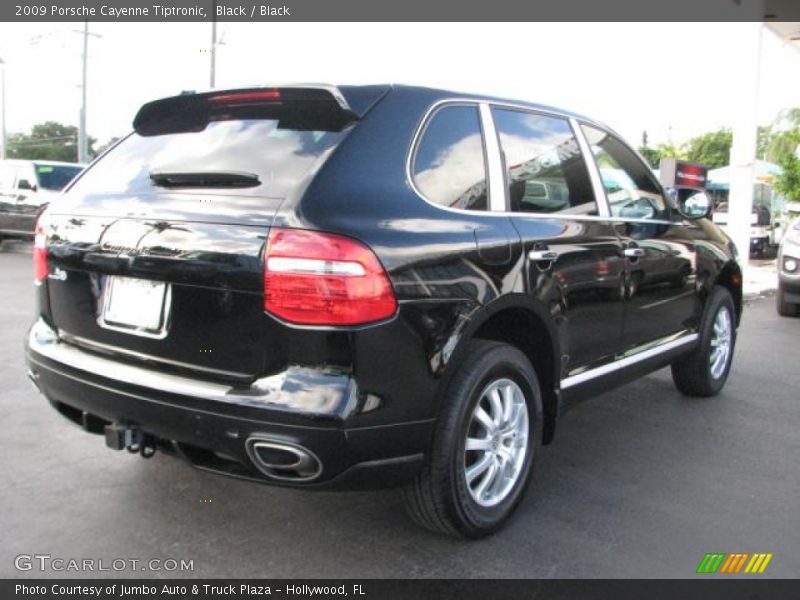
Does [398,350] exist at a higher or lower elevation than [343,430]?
higher

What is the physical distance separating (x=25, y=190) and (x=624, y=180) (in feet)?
41.5

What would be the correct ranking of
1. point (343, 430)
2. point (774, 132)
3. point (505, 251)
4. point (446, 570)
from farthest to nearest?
point (774, 132) < point (505, 251) < point (446, 570) < point (343, 430)

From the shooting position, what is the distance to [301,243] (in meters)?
2.41

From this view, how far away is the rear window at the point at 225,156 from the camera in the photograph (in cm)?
261

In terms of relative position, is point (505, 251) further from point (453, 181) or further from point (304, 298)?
point (304, 298)

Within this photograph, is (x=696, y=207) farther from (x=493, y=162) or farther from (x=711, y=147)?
(x=711, y=147)

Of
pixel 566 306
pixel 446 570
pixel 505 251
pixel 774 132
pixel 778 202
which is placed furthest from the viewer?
pixel 774 132

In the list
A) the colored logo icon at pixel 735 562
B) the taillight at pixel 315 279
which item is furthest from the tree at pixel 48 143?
the colored logo icon at pixel 735 562

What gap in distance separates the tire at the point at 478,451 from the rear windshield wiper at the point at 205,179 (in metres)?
1.04

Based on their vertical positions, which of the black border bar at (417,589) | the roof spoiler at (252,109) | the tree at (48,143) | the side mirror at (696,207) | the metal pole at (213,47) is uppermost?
the tree at (48,143)

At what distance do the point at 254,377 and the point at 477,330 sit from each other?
97 cm

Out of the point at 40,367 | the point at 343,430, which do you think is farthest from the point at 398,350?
the point at 40,367

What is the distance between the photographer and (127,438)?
2717 millimetres

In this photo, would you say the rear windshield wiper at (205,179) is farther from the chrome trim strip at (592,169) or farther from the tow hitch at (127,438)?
the chrome trim strip at (592,169)
